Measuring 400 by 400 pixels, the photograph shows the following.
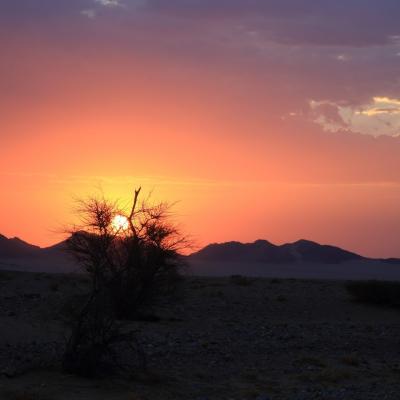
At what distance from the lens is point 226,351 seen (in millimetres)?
23781

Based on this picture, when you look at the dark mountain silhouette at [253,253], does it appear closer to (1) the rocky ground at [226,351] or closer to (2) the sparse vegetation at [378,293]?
(2) the sparse vegetation at [378,293]

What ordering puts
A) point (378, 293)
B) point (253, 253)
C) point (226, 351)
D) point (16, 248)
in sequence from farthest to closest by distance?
point (253, 253) → point (16, 248) → point (378, 293) → point (226, 351)

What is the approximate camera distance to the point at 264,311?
37969mm

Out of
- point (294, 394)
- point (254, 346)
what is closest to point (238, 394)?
point (294, 394)

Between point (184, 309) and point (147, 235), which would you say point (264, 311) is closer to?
point (184, 309)

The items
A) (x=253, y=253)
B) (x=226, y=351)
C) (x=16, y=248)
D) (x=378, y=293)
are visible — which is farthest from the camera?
(x=253, y=253)

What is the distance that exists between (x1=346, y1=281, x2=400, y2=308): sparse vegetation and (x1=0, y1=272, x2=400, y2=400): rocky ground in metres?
1.08

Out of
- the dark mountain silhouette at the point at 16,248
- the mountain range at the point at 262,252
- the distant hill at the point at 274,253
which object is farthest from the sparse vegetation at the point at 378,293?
the distant hill at the point at 274,253

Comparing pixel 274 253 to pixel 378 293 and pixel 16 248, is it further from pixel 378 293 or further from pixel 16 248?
pixel 378 293

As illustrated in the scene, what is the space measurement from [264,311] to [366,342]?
10.0 meters

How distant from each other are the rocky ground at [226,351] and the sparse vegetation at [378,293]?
1.08 m

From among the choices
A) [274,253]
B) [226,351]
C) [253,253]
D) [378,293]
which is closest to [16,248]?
[253,253]

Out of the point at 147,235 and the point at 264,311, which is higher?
the point at 147,235

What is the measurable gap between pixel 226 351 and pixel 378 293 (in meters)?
21.3
